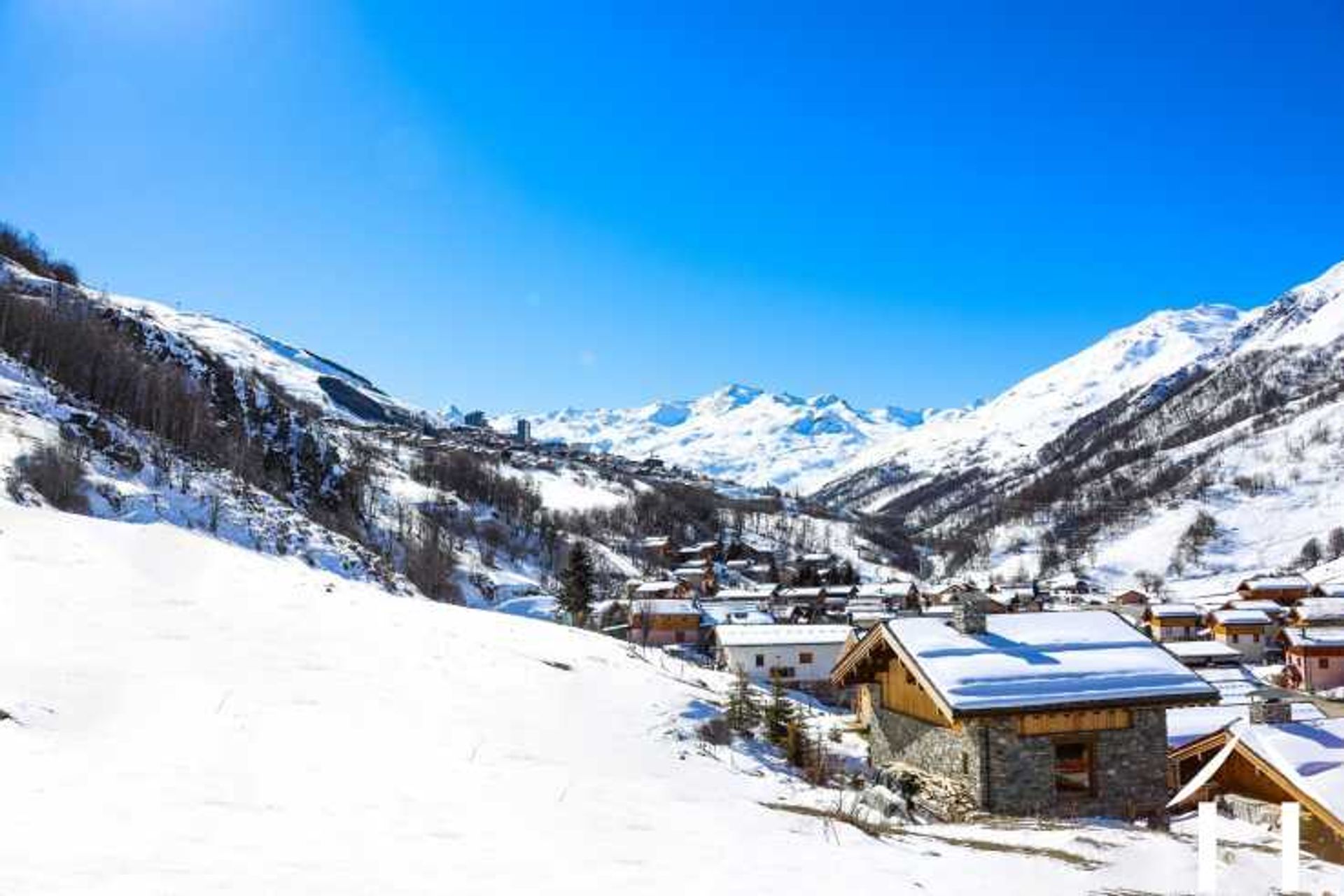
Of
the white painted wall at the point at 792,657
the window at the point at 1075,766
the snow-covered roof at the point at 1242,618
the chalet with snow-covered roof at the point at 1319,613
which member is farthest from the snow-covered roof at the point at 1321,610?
the window at the point at 1075,766

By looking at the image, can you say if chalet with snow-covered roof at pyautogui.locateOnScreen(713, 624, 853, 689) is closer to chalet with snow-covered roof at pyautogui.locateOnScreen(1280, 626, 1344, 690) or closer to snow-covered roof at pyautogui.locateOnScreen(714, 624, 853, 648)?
snow-covered roof at pyautogui.locateOnScreen(714, 624, 853, 648)

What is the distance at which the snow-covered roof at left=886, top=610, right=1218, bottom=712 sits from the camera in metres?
17.5

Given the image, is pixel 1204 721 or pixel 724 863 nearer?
pixel 724 863

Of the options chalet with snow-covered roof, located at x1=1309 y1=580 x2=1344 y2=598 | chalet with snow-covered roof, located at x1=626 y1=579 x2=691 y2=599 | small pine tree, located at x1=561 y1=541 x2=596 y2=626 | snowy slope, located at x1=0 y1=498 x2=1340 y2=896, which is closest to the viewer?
snowy slope, located at x1=0 y1=498 x2=1340 y2=896

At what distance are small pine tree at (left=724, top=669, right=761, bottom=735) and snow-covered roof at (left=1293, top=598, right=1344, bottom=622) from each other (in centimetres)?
9376

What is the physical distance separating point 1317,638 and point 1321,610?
76.8 ft

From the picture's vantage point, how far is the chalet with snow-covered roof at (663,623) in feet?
252

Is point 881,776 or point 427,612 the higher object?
point 427,612

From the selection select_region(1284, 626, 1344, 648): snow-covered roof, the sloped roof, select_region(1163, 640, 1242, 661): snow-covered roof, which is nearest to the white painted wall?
select_region(1163, 640, 1242, 661): snow-covered roof

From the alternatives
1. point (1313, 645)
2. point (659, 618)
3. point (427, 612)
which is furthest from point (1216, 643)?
point (427, 612)

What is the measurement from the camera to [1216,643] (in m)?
79.1

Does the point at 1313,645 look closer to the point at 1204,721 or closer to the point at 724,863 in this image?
the point at 1204,721

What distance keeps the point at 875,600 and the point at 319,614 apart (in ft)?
351

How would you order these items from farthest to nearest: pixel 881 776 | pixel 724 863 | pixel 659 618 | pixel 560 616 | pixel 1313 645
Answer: pixel 659 618
pixel 1313 645
pixel 560 616
pixel 881 776
pixel 724 863
